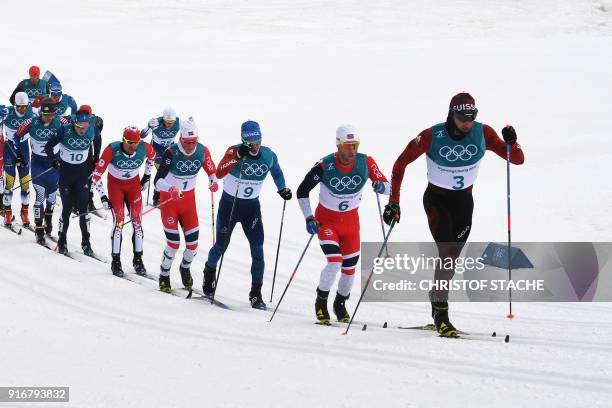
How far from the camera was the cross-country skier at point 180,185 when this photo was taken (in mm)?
9695

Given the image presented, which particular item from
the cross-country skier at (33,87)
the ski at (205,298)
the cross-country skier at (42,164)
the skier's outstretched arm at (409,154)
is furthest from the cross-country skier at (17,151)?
the skier's outstretched arm at (409,154)

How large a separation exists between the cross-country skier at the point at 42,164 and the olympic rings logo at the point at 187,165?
3.51 metres

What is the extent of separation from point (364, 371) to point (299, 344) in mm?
1116

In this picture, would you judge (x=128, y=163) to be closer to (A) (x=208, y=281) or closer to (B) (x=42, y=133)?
(A) (x=208, y=281)

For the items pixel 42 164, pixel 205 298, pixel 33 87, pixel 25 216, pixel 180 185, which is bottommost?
pixel 205 298

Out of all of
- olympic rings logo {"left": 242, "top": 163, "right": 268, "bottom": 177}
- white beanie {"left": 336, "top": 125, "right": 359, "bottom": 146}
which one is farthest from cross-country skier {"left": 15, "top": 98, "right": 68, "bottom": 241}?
white beanie {"left": 336, "top": 125, "right": 359, "bottom": 146}

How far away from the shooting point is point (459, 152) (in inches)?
296

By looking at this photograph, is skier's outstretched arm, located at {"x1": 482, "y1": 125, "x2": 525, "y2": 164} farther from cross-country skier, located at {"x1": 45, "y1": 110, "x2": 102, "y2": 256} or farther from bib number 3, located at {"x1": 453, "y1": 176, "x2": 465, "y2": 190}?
cross-country skier, located at {"x1": 45, "y1": 110, "x2": 102, "y2": 256}

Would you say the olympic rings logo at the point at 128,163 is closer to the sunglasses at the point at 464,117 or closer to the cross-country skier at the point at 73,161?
the cross-country skier at the point at 73,161

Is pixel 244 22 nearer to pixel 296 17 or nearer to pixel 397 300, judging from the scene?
pixel 296 17

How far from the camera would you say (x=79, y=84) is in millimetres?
29422

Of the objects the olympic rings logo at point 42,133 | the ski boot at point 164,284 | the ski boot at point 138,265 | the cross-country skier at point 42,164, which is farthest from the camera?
the olympic rings logo at point 42,133

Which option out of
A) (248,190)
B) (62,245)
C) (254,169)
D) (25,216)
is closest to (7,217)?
(25,216)

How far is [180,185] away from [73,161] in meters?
2.41
